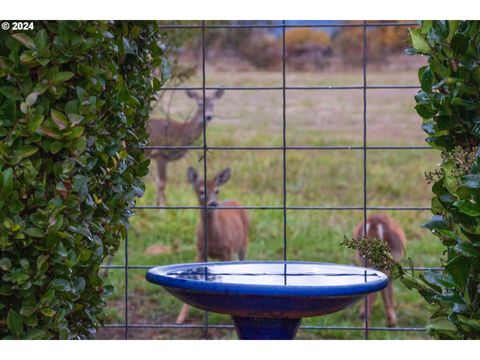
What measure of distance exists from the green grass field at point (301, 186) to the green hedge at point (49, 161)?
343 cm

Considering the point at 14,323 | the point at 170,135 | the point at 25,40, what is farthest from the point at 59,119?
the point at 170,135

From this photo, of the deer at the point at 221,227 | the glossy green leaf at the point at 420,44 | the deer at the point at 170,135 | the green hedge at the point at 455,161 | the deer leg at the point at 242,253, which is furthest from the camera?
the deer leg at the point at 242,253

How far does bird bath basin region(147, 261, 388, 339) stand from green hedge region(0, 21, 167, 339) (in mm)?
315

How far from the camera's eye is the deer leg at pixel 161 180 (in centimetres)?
713

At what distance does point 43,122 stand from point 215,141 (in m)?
6.98

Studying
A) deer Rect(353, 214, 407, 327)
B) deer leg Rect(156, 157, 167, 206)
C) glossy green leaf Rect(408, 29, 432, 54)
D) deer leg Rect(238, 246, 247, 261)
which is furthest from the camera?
deer leg Rect(156, 157, 167, 206)

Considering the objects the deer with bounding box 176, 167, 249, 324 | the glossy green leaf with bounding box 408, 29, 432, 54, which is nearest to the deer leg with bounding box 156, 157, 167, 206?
the deer with bounding box 176, 167, 249, 324

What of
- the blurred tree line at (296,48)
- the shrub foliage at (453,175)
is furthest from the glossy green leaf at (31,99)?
the blurred tree line at (296,48)

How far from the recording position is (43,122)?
2016 mm

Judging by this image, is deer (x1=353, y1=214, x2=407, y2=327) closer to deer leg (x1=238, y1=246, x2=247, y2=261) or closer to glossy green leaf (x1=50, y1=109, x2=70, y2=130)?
deer leg (x1=238, y1=246, x2=247, y2=261)

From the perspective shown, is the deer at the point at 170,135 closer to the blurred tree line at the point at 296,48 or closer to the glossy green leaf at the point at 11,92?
the blurred tree line at the point at 296,48

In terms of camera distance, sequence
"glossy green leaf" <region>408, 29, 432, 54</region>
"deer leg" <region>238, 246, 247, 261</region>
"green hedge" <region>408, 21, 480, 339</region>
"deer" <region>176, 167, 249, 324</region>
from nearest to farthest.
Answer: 1. "green hedge" <region>408, 21, 480, 339</region>
2. "glossy green leaf" <region>408, 29, 432, 54</region>
3. "deer" <region>176, 167, 249, 324</region>
4. "deer leg" <region>238, 246, 247, 261</region>

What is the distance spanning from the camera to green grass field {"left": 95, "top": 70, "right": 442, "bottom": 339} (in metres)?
6.11

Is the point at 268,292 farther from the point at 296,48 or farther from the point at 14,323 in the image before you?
the point at 296,48
